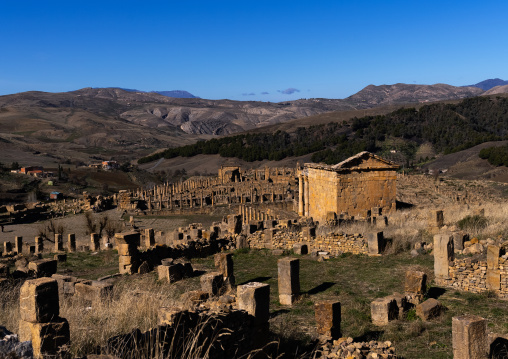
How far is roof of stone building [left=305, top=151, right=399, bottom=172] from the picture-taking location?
861 inches

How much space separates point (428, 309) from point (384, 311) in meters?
0.73

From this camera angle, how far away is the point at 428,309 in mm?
8438

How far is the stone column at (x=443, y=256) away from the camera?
1020cm

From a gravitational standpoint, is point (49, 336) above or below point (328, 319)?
above

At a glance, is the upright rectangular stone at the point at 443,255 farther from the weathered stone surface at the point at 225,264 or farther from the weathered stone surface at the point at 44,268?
the weathered stone surface at the point at 44,268

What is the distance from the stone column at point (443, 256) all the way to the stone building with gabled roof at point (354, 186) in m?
11.1

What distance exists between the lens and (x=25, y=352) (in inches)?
168

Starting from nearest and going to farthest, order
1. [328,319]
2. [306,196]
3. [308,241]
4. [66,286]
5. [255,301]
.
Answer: [255,301] → [328,319] → [66,286] → [308,241] → [306,196]

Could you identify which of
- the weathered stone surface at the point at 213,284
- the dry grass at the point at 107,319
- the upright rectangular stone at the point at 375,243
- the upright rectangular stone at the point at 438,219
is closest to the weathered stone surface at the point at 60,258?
the weathered stone surface at the point at 213,284

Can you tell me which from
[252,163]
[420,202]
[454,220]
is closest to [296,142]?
[252,163]

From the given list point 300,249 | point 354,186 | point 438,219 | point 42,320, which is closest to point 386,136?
point 354,186

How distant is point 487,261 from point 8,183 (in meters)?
44.9

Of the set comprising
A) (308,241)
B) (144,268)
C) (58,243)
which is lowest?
(58,243)

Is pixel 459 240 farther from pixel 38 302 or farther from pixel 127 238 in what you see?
pixel 38 302
